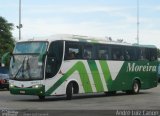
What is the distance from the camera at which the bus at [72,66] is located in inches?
994

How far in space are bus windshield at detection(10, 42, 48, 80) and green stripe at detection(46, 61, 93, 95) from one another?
0.98 metres

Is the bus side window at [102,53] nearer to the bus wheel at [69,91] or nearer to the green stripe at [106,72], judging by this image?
the green stripe at [106,72]

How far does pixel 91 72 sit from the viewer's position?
28406mm

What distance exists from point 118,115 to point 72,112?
77.7 inches

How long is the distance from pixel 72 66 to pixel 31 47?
2357mm

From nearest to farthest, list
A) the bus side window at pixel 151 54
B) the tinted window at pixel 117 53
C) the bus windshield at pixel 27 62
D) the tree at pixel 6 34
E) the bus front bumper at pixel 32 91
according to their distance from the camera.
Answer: the bus front bumper at pixel 32 91
the bus windshield at pixel 27 62
the tinted window at pixel 117 53
the bus side window at pixel 151 54
the tree at pixel 6 34

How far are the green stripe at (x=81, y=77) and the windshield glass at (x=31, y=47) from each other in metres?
1.82

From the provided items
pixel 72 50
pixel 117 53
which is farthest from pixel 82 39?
pixel 117 53

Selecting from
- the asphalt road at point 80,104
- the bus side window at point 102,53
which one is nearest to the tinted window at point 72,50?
the bus side window at point 102,53

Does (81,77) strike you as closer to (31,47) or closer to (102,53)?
(102,53)

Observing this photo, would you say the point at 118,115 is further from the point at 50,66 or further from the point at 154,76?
the point at 154,76

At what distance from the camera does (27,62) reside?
25422mm

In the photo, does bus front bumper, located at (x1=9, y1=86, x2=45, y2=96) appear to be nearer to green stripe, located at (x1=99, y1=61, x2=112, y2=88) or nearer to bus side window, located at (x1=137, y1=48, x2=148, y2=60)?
green stripe, located at (x1=99, y1=61, x2=112, y2=88)

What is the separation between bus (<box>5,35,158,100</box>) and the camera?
2525 centimetres
